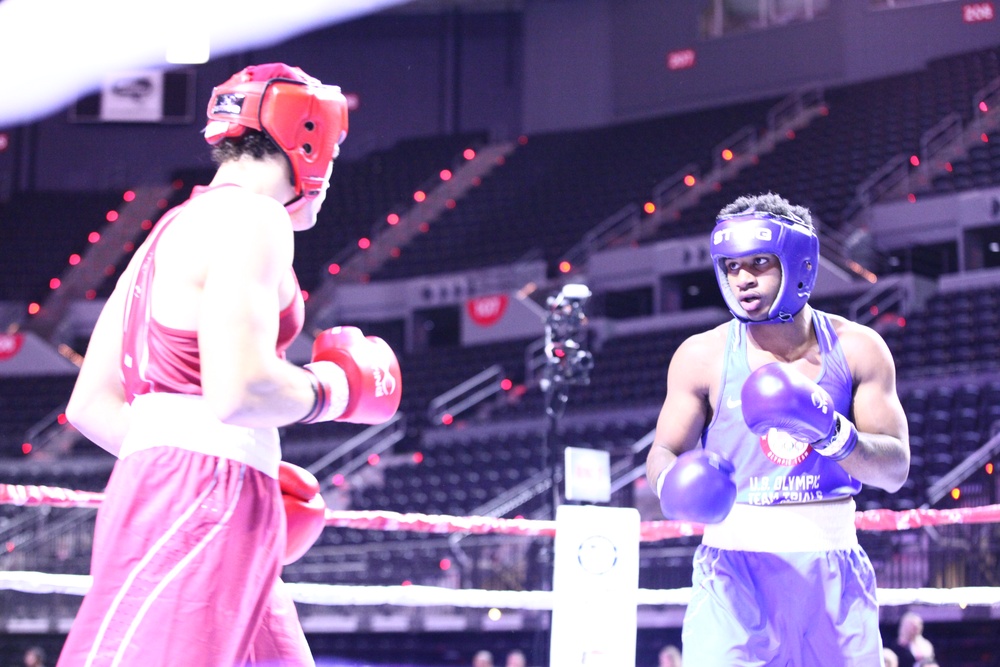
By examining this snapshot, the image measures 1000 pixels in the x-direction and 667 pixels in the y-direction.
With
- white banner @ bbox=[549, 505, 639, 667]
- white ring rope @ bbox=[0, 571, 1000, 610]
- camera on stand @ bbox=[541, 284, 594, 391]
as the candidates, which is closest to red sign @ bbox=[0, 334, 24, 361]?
camera on stand @ bbox=[541, 284, 594, 391]

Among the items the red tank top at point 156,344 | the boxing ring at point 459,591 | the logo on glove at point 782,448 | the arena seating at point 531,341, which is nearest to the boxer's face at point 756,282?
the logo on glove at point 782,448

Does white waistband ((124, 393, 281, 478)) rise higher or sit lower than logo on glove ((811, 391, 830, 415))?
lower

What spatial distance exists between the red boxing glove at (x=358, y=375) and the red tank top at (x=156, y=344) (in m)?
0.06

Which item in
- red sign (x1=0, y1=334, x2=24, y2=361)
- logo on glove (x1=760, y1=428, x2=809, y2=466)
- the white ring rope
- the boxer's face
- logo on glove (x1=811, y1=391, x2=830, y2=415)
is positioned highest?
red sign (x1=0, y1=334, x2=24, y2=361)

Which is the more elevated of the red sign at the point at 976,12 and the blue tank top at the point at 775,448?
the red sign at the point at 976,12

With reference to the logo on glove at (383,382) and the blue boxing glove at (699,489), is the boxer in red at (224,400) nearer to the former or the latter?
the logo on glove at (383,382)

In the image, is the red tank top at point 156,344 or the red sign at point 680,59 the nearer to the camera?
the red tank top at point 156,344

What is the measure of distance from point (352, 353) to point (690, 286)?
38.5 feet

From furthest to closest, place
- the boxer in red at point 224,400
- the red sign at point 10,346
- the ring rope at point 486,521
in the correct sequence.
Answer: the red sign at point 10,346, the ring rope at point 486,521, the boxer in red at point 224,400

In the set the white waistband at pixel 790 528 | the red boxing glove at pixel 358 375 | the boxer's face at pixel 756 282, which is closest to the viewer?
the red boxing glove at pixel 358 375

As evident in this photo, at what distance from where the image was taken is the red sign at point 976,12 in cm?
1358

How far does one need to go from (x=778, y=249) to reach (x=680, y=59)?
536 inches

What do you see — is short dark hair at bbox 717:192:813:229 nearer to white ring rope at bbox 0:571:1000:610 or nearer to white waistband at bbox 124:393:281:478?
white ring rope at bbox 0:571:1000:610

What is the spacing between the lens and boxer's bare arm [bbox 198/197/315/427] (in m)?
1.55
